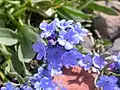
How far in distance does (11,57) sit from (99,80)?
52cm

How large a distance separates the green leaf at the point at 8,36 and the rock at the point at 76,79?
278 mm

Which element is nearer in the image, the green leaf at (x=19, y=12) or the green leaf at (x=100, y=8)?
the green leaf at (x=19, y=12)

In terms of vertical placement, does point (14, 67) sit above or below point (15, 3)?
below

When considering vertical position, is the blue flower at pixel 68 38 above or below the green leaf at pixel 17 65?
above

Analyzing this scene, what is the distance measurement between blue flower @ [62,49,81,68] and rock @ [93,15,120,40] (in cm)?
87

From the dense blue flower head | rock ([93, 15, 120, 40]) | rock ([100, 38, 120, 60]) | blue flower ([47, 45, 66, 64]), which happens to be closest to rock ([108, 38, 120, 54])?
rock ([100, 38, 120, 60])

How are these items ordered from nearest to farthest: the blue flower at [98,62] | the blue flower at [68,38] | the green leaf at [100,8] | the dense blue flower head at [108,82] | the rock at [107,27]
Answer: the blue flower at [68,38]
the dense blue flower head at [108,82]
the blue flower at [98,62]
the green leaf at [100,8]
the rock at [107,27]

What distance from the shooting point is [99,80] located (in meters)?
1.75

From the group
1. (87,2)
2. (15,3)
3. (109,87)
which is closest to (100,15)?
(87,2)

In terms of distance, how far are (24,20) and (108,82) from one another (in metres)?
0.77

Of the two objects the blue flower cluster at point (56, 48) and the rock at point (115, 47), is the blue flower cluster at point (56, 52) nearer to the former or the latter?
the blue flower cluster at point (56, 48)

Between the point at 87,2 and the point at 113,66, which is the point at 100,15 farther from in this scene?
the point at 113,66

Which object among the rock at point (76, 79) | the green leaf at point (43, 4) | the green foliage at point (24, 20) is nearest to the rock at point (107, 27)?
the green foliage at point (24, 20)

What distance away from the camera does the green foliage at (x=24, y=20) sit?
80.0 inches
